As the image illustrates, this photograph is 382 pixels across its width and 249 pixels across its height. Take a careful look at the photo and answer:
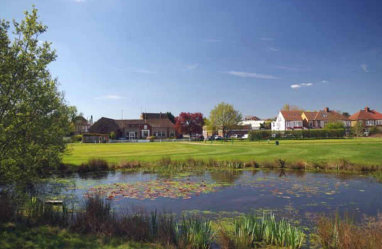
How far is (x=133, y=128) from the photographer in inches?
3401

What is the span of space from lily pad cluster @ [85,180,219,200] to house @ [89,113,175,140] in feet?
228

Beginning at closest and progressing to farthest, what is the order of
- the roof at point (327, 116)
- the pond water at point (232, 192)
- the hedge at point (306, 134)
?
the pond water at point (232, 192) < the hedge at point (306, 134) < the roof at point (327, 116)

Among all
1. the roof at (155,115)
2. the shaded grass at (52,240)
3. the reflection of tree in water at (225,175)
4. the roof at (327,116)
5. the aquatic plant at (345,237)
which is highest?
the roof at (155,115)

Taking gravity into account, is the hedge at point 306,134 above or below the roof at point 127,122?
below

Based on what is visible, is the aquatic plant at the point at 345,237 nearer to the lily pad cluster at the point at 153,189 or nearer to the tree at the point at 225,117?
the lily pad cluster at the point at 153,189

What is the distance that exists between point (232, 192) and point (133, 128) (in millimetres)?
75292

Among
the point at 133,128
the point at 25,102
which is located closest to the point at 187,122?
the point at 133,128

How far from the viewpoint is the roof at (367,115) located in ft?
320

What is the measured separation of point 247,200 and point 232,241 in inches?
218

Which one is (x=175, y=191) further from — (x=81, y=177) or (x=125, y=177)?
(x=81, y=177)

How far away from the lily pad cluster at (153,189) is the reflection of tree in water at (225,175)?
1.66 m

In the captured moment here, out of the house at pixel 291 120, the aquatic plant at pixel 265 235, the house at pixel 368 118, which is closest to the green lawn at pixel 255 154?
the aquatic plant at pixel 265 235

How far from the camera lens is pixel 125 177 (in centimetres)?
1869

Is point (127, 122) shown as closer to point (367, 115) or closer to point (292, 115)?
point (292, 115)
